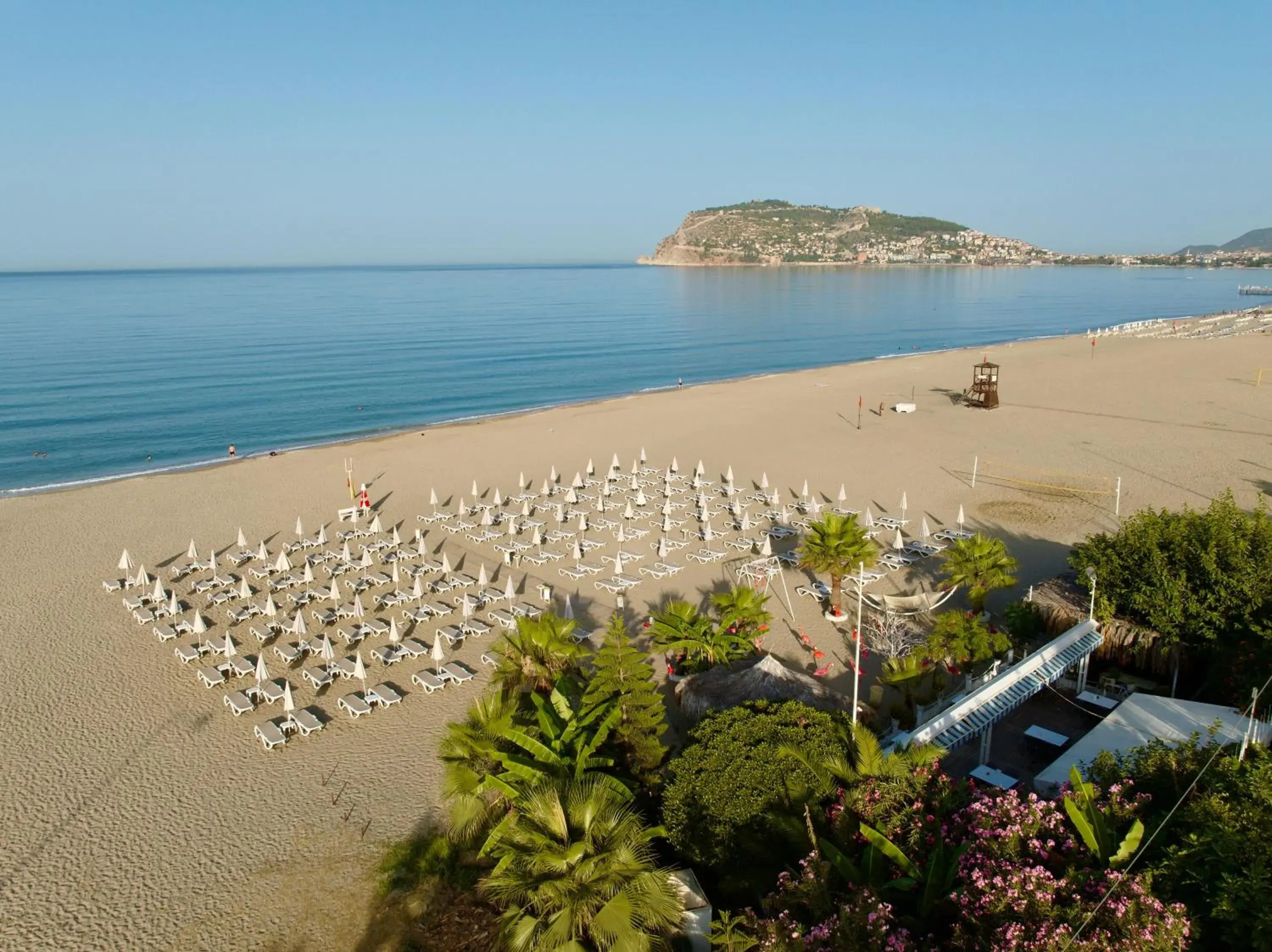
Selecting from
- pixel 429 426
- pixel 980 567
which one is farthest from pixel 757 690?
pixel 429 426

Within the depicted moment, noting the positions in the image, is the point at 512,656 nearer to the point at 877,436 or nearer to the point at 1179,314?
the point at 877,436

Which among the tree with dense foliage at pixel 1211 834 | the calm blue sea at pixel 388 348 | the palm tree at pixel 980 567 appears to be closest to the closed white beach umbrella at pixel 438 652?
the palm tree at pixel 980 567

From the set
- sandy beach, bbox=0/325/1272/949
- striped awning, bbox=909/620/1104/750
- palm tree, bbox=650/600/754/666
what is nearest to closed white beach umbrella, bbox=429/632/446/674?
sandy beach, bbox=0/325/1272/949

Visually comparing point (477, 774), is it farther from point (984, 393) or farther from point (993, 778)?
point (984, 393)

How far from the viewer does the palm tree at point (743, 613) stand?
46.7 feet

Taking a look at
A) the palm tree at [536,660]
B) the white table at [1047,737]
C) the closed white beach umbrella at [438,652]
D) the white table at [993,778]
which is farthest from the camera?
the closed white beach umbrella at [438,652]

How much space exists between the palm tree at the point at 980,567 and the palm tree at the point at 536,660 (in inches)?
311

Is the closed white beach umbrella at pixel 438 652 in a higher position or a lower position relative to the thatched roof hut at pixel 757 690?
lower

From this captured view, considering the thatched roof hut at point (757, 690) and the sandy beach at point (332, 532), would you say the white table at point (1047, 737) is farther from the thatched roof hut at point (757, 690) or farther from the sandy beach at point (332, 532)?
the sandy beach at point (332, 532)

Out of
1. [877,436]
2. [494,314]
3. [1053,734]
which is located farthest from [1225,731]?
[494,314]

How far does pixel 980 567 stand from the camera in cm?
1552

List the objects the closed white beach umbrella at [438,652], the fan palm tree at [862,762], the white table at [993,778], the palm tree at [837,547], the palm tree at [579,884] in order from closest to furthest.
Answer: the palm tree at [579,884]
the fan palm tree at [862,762]
the white table at [993,778]
the closed white beach umbrella at [438,652]
the palm tree at [837,547]

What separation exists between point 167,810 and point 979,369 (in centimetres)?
3779

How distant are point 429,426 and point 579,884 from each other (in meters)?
33.8
